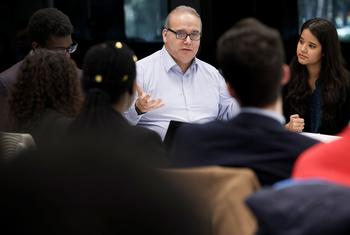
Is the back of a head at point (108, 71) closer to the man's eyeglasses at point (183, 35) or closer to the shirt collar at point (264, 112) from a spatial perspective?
the shirt collar at point (264, 112)

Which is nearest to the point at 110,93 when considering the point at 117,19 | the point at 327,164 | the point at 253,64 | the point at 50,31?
the point at 253,64

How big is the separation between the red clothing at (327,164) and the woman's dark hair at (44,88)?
1231 millimetres

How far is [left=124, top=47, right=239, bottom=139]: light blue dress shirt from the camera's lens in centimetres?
307

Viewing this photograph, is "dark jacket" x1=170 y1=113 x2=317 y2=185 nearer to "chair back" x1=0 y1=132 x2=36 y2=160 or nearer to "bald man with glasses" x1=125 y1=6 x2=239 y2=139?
"chair back" x1=0 y1=132 x2=36 y2=160

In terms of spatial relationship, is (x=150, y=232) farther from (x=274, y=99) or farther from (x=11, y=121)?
(x=11, y=121)

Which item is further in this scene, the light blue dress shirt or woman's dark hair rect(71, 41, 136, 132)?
the light blue dress shirt

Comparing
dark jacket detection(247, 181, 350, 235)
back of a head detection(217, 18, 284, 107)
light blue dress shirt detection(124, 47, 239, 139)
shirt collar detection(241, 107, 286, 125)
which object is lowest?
light blue dress shirt detection(124, 47, 239, 139)

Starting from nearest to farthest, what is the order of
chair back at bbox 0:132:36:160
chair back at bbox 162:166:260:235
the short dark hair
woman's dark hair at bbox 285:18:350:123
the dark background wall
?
chair back at bbox 162:166:260:235, chair back at bbox 0:132:36:160, the short dark hair, woman's dark hair at bbox 285:18:350:123, the dark background wall

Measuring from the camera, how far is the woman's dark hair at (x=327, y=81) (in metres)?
3.04

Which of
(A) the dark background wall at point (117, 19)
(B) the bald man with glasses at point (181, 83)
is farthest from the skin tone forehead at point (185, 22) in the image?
(A) the dark background wall at point (117, 19)

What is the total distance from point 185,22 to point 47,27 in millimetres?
755

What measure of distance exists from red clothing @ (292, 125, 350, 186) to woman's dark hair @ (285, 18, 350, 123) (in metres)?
1.89

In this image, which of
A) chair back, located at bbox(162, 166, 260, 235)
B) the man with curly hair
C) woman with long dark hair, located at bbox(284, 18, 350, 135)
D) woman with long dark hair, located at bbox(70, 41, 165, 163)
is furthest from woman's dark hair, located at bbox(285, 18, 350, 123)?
chair back, located at bbox(162, 166, 260, 235)

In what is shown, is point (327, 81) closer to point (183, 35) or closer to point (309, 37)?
point (309, 37)
